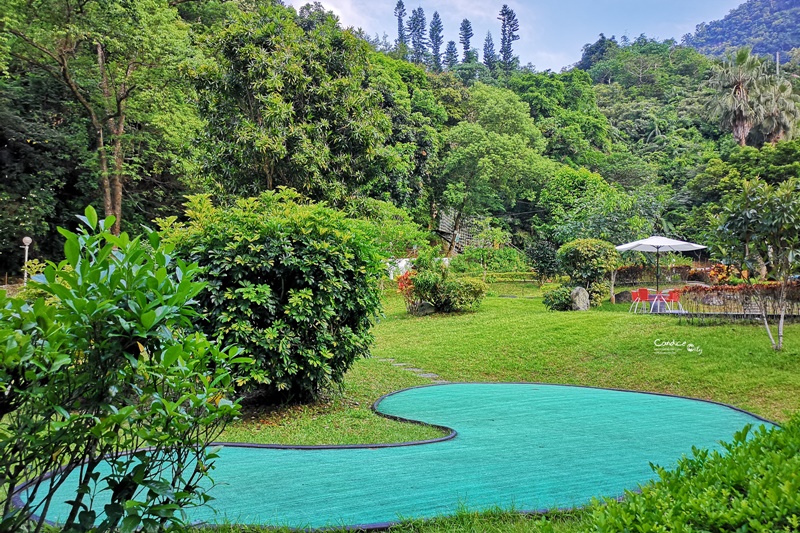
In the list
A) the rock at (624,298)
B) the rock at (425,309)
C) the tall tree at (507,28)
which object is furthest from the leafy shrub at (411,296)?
the tall tree at (507,28)

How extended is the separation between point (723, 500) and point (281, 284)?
4.08 m

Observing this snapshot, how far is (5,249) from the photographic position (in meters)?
16.6

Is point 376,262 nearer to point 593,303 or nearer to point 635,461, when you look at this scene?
point 635,461

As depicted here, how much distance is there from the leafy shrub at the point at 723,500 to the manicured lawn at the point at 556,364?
9.19ft

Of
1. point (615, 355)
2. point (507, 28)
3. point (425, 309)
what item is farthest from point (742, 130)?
point (507, 28)

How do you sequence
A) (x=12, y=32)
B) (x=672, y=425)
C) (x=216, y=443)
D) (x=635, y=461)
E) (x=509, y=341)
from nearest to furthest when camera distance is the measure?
(x=635, y=461) → (x=216, y=443) → (x=672, y=425) → (x=509, y=341) → (x=12, y=32)

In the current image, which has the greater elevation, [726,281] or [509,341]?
[726,281]

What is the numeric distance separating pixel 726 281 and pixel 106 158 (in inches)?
715

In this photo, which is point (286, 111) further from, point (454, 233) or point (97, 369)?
point (454, 233)

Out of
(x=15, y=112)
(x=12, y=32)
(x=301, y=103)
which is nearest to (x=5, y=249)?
(x=15, y=112)

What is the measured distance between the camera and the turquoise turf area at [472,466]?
101 inches

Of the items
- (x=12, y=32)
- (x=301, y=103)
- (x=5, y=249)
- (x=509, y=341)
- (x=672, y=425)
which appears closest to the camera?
(x=672, y=425)

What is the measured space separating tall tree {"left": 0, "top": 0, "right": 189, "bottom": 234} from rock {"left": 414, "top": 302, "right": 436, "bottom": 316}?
9032 millimetres

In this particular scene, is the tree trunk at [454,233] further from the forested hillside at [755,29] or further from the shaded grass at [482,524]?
the forested hillside at [755,29]
